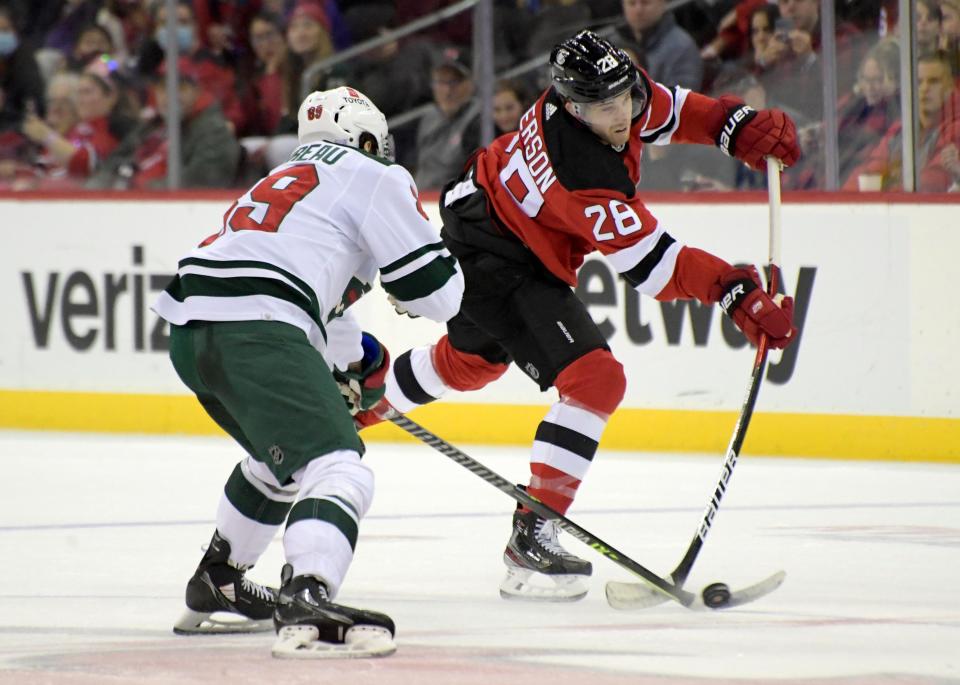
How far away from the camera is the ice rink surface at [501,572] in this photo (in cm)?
272

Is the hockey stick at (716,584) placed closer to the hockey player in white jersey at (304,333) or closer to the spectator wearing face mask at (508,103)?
the hockey player in white jersey at (304,333)

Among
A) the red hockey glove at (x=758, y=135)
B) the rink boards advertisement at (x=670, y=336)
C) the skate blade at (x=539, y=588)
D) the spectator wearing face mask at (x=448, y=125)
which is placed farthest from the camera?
the spectator wearing face mask at (x=448, y=125)

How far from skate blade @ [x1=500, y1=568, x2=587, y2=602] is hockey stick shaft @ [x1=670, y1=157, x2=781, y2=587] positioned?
250mm

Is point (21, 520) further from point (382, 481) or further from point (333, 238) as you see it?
point (333, 238)

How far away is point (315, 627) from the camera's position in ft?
8.77

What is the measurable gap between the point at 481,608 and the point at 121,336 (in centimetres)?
352

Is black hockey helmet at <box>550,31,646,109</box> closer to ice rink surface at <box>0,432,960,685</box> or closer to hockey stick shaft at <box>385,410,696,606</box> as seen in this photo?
hockey stick shaft at <box>385,410,696,606</box>

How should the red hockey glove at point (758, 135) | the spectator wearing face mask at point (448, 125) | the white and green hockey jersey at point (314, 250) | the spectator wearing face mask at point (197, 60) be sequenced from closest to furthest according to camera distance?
the white and green hockey jersey at point (314, 250) < the red hockey glove at point (758, 135) < the spectator wearing face mask at point (448, 125) < the spectator wearing face mask at point (197, 60)

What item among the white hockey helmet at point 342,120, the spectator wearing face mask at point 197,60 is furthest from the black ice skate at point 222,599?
the spectator wearing face mask at point 197,60

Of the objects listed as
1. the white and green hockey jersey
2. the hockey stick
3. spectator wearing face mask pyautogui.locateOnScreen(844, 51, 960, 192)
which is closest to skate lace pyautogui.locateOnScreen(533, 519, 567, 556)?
the hockey stick

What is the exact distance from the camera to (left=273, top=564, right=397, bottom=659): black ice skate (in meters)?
2.65

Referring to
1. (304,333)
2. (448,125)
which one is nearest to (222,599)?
(304,333)

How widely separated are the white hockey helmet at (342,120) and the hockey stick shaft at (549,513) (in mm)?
572

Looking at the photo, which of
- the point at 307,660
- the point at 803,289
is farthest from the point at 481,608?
the point at 803,289
